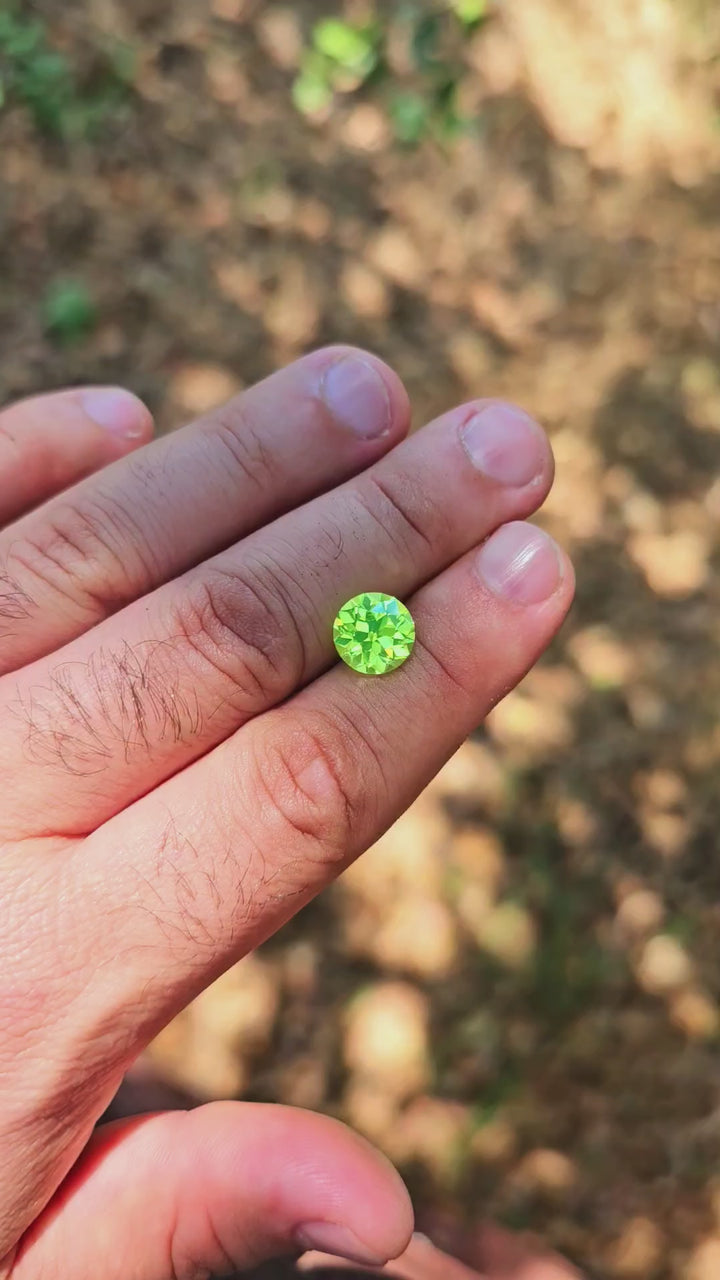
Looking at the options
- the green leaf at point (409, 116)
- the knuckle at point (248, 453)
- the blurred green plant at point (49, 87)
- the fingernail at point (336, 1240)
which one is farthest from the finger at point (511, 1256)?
the blurred green plant at point (49, 87)

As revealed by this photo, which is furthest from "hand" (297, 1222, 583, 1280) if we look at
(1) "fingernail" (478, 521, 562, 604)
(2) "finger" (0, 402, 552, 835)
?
(1) "fingernail" (478, 521, 562, 604)

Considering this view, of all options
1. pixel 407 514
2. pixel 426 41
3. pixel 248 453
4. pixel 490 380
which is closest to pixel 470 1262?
pixel 407 514

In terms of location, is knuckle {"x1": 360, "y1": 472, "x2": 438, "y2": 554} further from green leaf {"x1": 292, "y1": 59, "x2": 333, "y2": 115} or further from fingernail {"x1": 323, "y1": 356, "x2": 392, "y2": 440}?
green leaf {"x1": 292, "y1": 59, "x2": 333, "y2": 115}

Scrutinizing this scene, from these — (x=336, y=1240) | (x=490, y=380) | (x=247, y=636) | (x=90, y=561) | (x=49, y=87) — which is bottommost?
(x=336, y=1240)

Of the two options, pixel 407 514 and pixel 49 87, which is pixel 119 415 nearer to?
pixel 407 514

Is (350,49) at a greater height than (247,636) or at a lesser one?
greater
